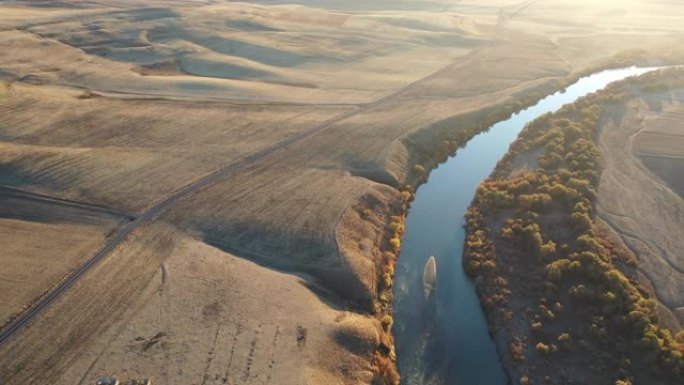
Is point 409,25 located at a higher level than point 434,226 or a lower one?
higher

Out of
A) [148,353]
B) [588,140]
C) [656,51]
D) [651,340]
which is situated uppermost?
[656,51]

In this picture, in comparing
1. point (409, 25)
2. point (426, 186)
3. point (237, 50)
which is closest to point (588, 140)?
point (426, 186)

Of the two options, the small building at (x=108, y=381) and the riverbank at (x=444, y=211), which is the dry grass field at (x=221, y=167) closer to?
the small building at (x=108, y=381)

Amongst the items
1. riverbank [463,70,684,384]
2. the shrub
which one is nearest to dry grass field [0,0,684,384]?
riverbank [463,70,684,384]

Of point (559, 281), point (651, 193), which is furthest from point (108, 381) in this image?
point (651, 193)

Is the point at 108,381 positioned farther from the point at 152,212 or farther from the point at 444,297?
the point at 444,297

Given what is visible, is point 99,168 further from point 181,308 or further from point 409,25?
point 409,25

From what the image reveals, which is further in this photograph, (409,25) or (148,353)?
(409,25)

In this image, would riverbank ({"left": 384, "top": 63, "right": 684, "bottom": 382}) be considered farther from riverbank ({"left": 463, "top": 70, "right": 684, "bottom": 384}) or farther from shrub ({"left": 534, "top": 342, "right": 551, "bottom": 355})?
shrub ({"left": 534, "top": 342, "right": 551, "bottom": 355})
